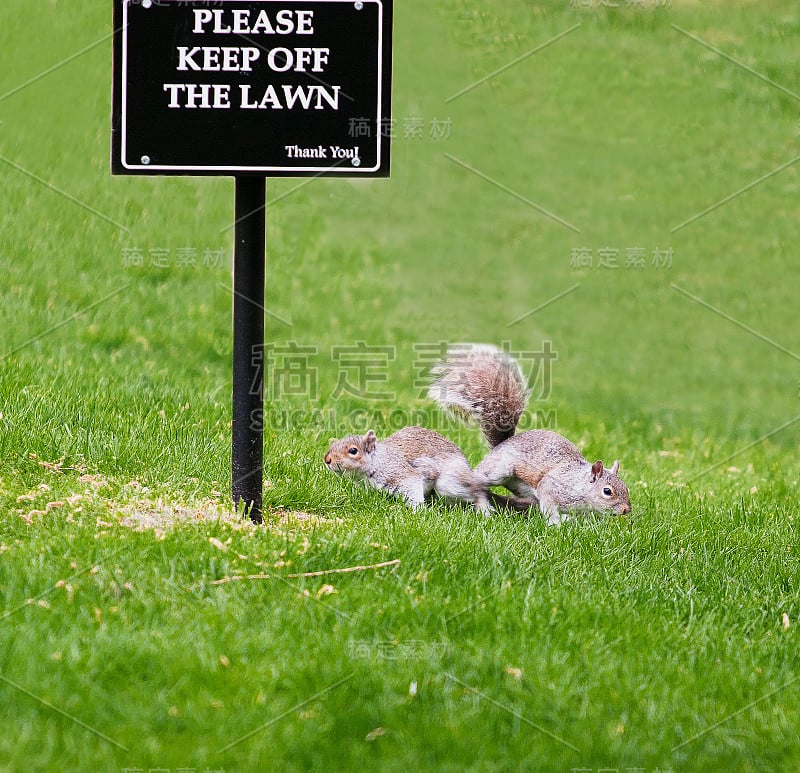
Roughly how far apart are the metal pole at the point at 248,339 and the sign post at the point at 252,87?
0.19 meters

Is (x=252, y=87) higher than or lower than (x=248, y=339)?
higher

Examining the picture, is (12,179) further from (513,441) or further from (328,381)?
(513,441)

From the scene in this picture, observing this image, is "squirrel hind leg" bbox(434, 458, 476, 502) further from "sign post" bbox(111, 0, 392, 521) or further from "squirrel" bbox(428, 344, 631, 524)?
"sign post" bbox(111, 0, 392, 521)

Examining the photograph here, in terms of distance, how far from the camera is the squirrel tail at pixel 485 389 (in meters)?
6.00

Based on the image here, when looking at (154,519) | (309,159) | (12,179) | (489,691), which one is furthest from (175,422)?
(12,179)

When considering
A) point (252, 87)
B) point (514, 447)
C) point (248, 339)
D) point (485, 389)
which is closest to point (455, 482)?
point (514, 447)

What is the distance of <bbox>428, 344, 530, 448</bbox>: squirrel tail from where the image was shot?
6.00 m

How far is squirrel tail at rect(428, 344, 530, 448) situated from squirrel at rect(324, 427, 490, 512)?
0.26 metres

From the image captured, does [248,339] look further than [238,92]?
Yes

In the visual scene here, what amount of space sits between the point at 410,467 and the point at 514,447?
1.89ft

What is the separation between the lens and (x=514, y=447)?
233 inches

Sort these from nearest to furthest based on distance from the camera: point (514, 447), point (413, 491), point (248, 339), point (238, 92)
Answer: point (238, 92) → point (248, 339) → point (413, 491) → point (514, 447)

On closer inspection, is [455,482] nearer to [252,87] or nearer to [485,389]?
[485,389]

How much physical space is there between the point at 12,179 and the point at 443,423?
5199 millimetres
